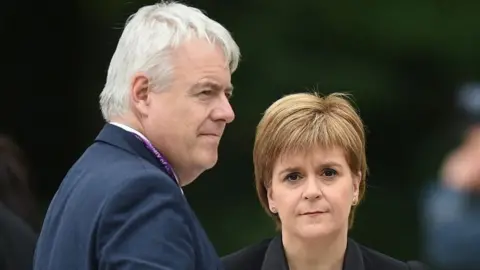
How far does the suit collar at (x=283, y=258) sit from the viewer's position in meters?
2.21

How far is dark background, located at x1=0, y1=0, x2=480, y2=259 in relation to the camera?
12.6 ft

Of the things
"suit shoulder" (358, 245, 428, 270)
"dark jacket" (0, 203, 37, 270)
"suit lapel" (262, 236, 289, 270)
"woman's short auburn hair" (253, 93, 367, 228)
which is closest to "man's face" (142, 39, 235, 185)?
"woman's short auburn hair" (253, 93, 367, 228)

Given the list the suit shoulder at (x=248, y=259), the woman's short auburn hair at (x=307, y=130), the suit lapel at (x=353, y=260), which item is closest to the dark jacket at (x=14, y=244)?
the suit shoulder at (x=248, y=259)

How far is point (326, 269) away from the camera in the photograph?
220 centimetres

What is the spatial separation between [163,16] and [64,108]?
231cm

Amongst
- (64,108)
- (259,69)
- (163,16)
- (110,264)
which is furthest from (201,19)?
(64,108)

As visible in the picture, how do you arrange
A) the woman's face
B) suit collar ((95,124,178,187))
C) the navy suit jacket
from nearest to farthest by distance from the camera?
1. the navy suit jacket
2. suit collar ((95,124,178,187))
3. the woman's face

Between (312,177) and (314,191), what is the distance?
0.03 meters

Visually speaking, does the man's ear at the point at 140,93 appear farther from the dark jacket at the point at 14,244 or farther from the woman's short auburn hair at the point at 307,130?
the dark jacket at the point at 14,244

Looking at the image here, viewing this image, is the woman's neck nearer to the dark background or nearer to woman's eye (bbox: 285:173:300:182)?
woman's eye (bbox: 285:173:300:182)

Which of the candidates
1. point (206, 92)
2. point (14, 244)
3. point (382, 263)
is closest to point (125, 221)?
point (206, 92)

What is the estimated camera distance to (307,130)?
2148 millimetres

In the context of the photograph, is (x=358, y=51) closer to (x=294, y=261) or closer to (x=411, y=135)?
(x=411, y=135)

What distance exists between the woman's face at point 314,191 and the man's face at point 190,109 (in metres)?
0.37
